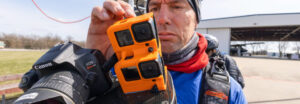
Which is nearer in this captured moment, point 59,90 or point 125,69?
point 59,90

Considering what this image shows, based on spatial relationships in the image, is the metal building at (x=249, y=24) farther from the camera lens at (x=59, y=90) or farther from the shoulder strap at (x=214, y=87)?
the camera lens at (x=59, y=90)

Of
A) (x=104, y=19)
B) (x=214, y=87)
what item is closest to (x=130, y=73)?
(x=104, y=19)

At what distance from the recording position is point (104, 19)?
0.89 meters

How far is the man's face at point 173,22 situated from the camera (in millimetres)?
993

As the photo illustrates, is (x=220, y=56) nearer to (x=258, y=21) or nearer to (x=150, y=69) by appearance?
(x=150, y=69)

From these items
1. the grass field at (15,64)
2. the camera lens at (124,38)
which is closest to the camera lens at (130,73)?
the camera lens at (124,38)

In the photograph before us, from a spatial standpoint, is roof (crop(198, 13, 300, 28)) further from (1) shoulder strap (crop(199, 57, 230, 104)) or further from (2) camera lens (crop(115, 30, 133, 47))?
(2) camera lens (crop(115, 30, 133, 47))

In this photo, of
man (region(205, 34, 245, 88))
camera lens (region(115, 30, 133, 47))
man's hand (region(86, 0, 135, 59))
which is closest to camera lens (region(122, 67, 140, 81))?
camera lens (region(115, 30, 133, 47))

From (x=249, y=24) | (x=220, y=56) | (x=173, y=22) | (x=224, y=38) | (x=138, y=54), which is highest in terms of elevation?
(x=249, y=24)

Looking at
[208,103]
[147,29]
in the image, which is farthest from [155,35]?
[208,103]

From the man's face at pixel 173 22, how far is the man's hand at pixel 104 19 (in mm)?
252

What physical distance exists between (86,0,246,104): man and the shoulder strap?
0.14 ft

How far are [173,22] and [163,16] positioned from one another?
0.09 metres

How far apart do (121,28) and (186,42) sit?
0.67 m
